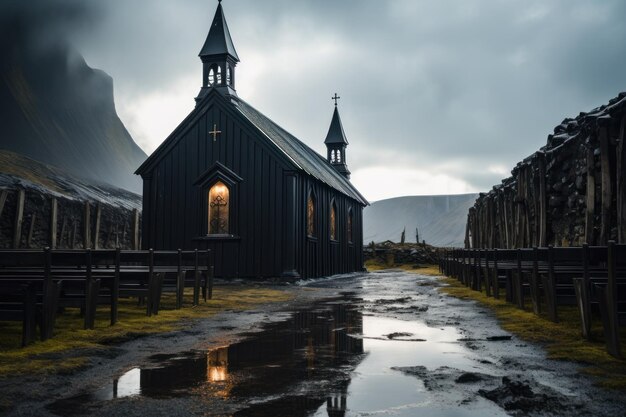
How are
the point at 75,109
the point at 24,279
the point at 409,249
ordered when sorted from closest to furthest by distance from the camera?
the point at 24,279, the point at 409,249, the point at 75,109

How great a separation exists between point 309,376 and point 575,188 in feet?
34.4

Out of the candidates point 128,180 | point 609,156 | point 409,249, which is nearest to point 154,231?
point 609,156

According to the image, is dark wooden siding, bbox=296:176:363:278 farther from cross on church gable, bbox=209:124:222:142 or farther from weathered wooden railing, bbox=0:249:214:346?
weathered wooden railing, bbox=0:249:214:346

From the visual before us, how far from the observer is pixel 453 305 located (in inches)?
440

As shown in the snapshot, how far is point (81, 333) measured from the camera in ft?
23.0

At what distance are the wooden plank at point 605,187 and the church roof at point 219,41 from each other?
17107mm

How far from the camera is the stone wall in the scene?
31.1 feet

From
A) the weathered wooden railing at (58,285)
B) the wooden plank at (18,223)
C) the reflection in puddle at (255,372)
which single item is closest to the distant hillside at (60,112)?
the wooden plank at (18,223)

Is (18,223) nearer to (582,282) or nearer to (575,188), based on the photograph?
(575,188)

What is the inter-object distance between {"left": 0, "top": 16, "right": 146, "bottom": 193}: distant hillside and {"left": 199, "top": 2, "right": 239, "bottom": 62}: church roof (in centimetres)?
5859

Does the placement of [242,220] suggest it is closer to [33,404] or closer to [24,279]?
[24,279]

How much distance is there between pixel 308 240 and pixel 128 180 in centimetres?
8601

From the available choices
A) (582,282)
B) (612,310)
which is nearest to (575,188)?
(582,282)

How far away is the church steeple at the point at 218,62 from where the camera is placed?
75.7 ft
